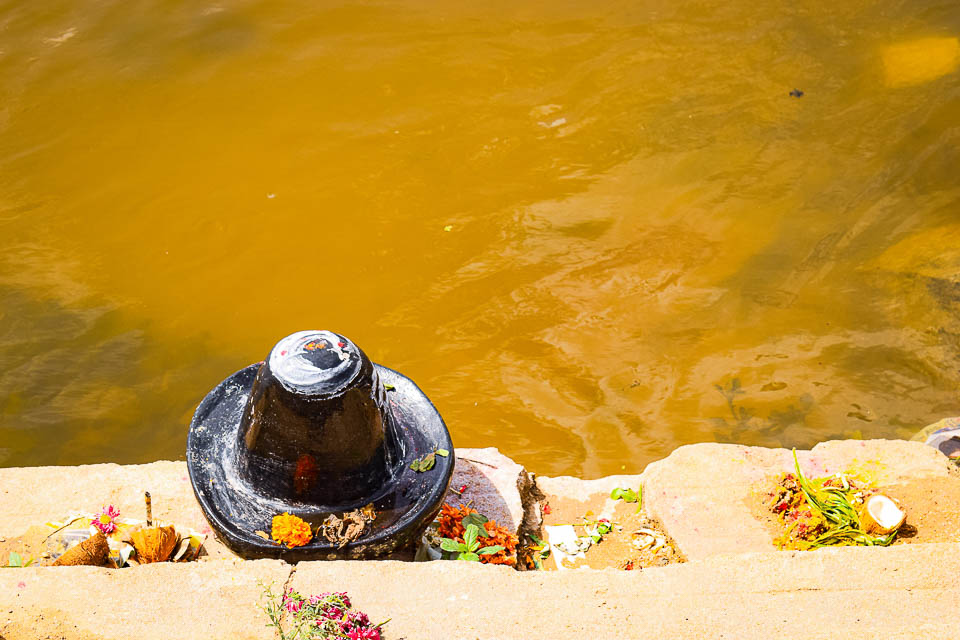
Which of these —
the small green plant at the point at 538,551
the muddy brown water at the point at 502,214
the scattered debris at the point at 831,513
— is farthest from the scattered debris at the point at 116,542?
the scattered debris at the point at 831,513

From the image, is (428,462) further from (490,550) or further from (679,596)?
(679,596)

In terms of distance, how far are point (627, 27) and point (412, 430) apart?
5.85 meters

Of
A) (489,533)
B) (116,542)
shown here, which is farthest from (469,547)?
(116,542)

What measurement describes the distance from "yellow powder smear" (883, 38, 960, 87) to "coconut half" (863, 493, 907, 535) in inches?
201

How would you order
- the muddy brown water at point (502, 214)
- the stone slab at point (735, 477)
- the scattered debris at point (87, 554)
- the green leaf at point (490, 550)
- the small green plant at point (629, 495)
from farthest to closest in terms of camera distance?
the muddy brown water at point (502, 214)
the small green plant at point (629, 495)
the stone slab at point (735, 477)
the green leaf at point (490, 550)
the scattered debris at point (87, 554)

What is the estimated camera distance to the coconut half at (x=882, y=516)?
131 inches

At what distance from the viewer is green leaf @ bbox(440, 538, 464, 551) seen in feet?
10.3

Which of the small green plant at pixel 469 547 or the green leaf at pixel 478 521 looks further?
the green leaf at pixel 478 521

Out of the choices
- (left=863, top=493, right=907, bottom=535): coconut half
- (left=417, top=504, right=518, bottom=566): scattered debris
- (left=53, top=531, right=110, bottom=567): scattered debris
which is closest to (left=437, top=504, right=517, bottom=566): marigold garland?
(left=417, top=504, right=518, bottom=566): scattered debris

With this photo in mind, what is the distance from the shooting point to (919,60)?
7.34 meters

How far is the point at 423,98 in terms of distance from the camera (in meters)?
6.90

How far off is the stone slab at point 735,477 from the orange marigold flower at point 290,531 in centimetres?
166

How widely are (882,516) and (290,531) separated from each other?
2471 mm

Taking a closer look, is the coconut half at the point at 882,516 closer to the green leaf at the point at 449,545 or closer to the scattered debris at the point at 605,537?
the scattered debris at the point at 605,537
